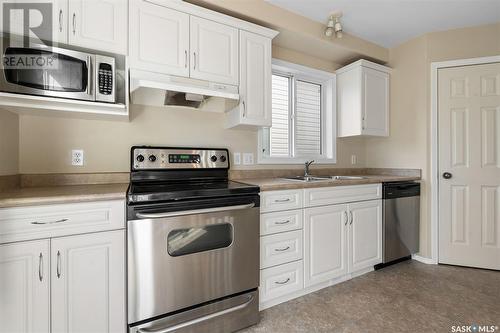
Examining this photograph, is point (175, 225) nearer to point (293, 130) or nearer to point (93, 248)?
point (93, 248)

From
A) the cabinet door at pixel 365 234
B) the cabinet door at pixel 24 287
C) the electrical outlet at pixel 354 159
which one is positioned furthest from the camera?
the electrical outlet at pixel 354 159

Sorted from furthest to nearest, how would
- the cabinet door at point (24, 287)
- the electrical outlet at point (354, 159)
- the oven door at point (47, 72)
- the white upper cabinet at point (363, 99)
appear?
the electrical outlet at point (354, 159) < the white upper cabinet at point (363, 99) < the oven door at point (47, 72) < the cabinet door at point (24, 287)

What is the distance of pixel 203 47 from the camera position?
1.87 m

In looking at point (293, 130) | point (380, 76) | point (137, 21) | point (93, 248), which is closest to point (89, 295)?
point (93, 248)

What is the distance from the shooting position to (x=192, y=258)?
1446 millimetres

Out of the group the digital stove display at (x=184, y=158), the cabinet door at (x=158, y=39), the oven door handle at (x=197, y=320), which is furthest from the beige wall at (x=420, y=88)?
the cabinet door at (x=158, y=39)

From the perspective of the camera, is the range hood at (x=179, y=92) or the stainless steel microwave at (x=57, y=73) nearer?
the stainless steel microwave at (x=57, y=73)

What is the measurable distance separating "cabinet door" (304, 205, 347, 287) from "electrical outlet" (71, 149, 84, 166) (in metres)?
1.77

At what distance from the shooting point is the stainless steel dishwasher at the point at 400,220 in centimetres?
251

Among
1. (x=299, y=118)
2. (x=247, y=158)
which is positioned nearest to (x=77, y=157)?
(x=247, y=158)

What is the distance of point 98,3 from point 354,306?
2.82 meters

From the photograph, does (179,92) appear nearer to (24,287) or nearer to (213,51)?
(213,51)

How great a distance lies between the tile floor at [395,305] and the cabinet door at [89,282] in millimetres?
904

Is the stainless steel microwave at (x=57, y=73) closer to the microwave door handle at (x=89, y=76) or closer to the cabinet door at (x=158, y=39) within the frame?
the microwave door handle at (x=89, y=76)
